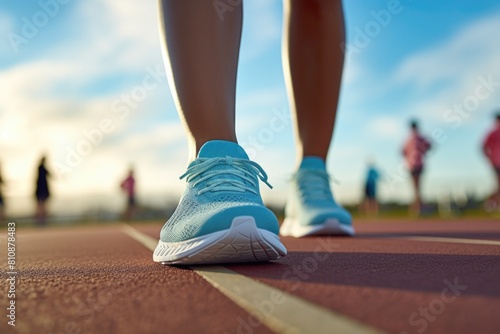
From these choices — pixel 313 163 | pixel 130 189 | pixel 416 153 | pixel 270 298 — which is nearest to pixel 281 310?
pixel 270 298

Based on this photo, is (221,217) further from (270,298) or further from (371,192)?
(371,192)

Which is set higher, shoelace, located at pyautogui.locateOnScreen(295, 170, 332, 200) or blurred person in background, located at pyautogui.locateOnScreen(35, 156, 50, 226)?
blurred person in background, located at pyautogui.locateOnScreen(35, 156, 50, 226)

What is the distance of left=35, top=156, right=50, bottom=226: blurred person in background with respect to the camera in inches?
552

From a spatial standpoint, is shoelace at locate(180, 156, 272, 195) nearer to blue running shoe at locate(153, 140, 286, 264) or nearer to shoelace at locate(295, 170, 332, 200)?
A: blue running shoe at locate(153, 140, 286, 264)

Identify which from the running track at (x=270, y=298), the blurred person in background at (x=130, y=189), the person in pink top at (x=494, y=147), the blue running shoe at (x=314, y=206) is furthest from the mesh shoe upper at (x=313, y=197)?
the blurred person in background at (x=130, y=189)

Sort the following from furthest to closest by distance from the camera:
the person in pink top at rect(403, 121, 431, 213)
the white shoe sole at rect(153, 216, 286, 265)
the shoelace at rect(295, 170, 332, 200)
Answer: the person in pink top at rect(403, 121, 431, 213) < the shoelace at rect(295, 170, 332, 200) < the white shoe sole at rect(153, 216, 286, 265)

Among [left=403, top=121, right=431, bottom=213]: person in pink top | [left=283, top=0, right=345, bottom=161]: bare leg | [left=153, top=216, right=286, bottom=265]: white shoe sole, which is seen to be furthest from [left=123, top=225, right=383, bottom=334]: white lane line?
[left=403, top=121, right=431, bottom=213]: person in pink top

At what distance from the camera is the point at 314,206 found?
2799 millimetres

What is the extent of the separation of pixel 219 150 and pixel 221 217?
307 mm

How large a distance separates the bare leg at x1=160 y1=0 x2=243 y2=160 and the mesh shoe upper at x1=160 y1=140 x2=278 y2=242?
80 millimetres

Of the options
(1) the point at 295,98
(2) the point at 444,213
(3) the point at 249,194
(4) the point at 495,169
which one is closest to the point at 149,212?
(2) the point at 444,213

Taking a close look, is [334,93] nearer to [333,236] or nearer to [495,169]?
[333,236]

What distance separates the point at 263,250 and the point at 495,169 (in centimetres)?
894

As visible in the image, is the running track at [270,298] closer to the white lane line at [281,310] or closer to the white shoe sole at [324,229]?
the white lane line at [281,310]
